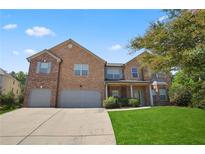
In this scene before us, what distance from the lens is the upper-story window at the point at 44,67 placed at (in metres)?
17.4

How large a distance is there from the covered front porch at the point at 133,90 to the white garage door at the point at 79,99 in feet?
5.29

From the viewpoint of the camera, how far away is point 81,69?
18.2 m

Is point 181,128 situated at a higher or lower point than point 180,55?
lower

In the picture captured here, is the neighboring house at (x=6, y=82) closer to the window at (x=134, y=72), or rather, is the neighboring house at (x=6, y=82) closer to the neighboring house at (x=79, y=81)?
the neighboring house at (x=79, y=81)

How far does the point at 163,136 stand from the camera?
6203 mm

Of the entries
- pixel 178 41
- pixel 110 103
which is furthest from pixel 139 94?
pixel 178 41

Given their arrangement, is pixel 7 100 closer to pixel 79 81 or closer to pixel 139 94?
pixel 79 81

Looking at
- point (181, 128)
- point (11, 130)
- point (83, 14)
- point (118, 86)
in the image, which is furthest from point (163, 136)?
point (118, 86)

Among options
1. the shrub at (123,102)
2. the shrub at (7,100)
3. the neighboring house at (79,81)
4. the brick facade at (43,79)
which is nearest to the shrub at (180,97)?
the neighboring house at (79,81)

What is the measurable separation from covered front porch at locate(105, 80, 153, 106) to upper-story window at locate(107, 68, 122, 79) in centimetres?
138

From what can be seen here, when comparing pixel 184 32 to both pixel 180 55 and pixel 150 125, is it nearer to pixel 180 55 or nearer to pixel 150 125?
pixel 180 55

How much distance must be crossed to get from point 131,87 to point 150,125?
9798 mm

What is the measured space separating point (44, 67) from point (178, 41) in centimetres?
1420
